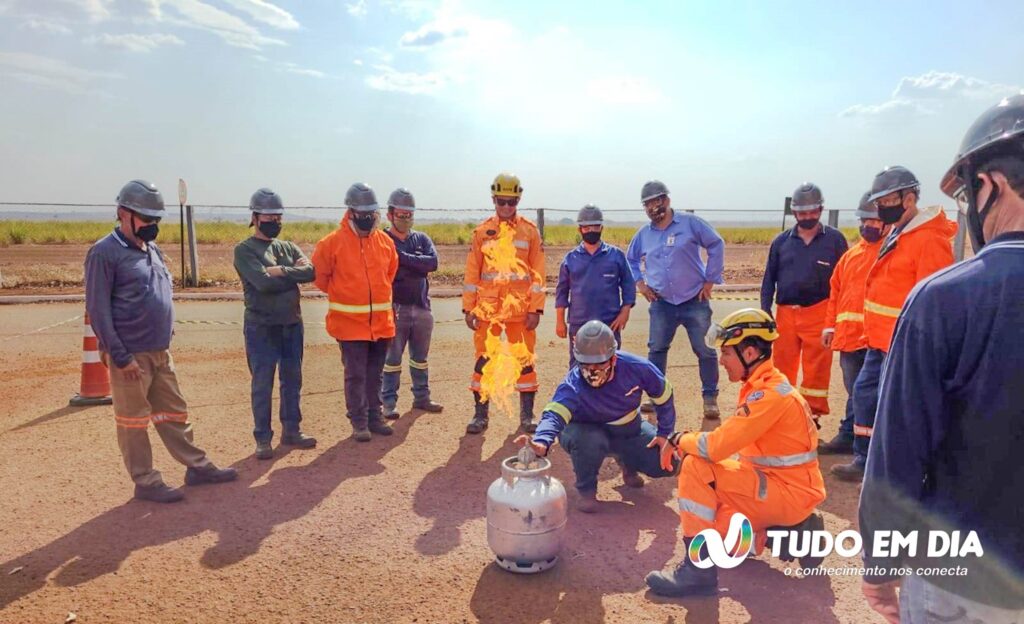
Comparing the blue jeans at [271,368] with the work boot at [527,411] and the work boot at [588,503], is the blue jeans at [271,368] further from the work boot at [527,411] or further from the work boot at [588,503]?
the work boot at [588,503]

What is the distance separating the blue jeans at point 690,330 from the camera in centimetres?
722

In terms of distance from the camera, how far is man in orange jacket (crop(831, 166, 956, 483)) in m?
5.22

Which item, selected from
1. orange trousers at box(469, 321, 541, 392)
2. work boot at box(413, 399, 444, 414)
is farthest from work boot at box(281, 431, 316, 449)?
orange trousers at box(469, 321, 541, 392)

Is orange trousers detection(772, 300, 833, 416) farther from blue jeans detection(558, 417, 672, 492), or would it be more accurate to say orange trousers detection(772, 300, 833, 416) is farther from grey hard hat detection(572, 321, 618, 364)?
grey hard hat detection(572, 321, 618, 364)

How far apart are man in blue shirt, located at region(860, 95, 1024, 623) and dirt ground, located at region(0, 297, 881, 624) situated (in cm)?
212

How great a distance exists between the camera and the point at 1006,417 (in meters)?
1.71

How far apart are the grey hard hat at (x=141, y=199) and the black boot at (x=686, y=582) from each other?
4.44m

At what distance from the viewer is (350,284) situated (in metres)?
6.47

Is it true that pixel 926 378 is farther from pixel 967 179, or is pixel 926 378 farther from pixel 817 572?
pixel 817 572

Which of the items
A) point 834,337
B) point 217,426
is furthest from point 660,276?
point 217,426

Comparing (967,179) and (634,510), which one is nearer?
(967,179)

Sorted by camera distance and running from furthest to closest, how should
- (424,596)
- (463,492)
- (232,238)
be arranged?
(232,238) → (463,492) → (424,596)

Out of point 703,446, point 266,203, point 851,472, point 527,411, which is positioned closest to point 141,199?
point 266,203

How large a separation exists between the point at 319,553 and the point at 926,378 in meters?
3.86
